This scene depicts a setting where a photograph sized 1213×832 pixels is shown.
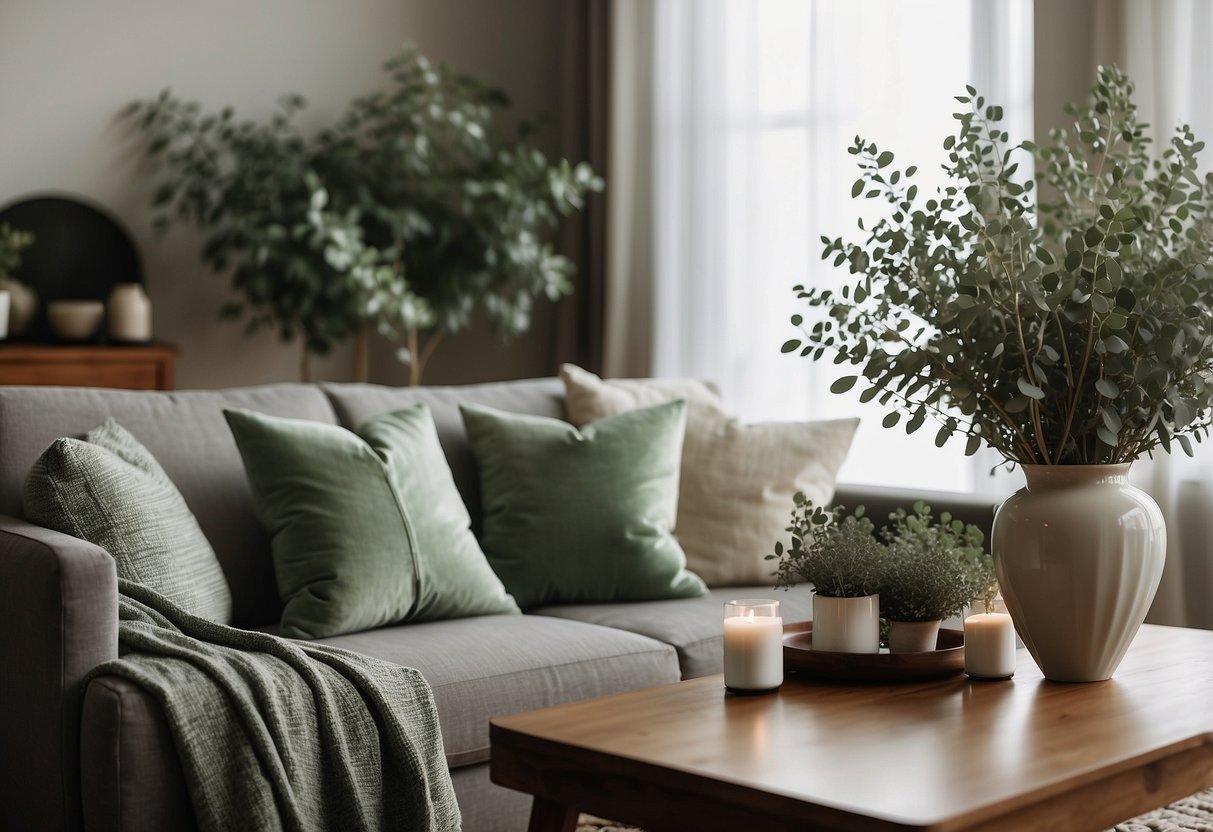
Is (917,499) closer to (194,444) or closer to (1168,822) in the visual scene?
(1168,822)

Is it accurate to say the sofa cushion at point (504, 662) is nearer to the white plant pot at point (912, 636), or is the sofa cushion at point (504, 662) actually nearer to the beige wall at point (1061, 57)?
the white plant pot at point (912, 636)

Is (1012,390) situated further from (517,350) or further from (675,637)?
(517,350)

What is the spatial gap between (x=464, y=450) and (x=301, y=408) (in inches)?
15.1

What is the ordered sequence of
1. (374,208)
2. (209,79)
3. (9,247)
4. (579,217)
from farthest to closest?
(579,217)
(209,79)
(374,208)
(9,247)

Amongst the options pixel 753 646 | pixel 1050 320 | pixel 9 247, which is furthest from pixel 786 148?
pixel 753 646

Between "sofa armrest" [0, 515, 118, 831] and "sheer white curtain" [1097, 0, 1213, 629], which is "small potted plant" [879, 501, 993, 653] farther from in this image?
"sheer white curtain" [1097, 0, 1213, 629]

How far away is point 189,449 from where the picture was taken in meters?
2.62

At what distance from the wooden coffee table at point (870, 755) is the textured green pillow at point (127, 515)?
0.86 meters

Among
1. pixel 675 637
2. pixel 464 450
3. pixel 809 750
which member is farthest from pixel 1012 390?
pixel 464 450

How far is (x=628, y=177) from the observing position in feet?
16.2

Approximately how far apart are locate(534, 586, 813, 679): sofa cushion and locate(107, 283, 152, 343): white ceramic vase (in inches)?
81.9

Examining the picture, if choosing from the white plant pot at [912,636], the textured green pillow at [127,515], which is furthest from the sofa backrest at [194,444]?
the white plant pot at [912,636]

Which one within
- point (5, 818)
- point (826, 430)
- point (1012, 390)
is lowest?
point (5, 818)

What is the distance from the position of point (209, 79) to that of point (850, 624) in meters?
3.65
